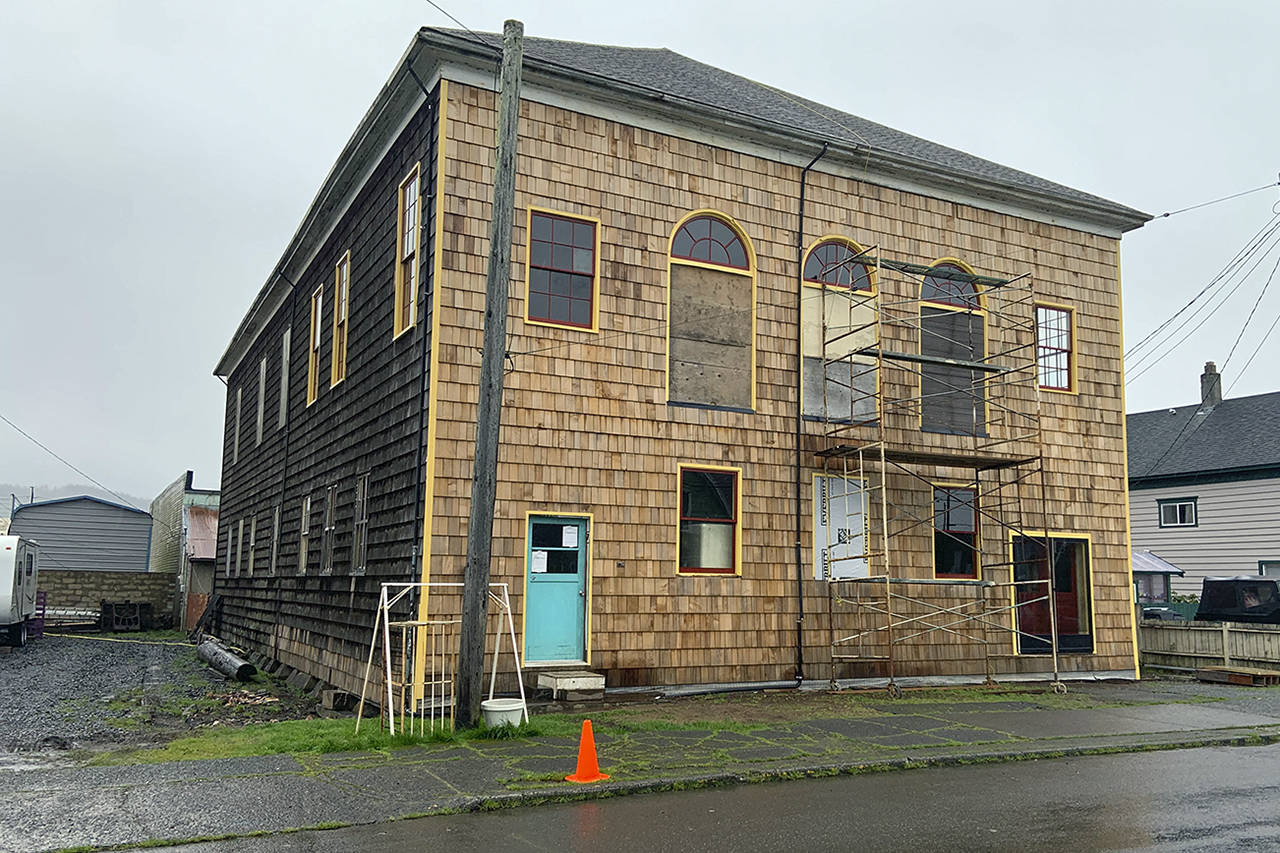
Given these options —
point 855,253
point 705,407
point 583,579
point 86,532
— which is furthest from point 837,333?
point 86,532

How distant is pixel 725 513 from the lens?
14688mm

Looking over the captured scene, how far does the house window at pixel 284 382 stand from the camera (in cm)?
2211

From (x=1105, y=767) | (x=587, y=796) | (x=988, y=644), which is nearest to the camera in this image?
(x=587, y=796)

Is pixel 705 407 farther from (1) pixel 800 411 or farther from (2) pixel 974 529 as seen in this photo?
(2) pixel 974 529

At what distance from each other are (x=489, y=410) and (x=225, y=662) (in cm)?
1151

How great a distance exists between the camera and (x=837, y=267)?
16.1 meters

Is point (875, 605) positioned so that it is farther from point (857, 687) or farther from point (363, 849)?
point (363, 849)

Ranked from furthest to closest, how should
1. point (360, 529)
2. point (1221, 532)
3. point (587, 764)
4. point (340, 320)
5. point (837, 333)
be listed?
point (1221, 532) → point (340, 320) → point (837, 333) → point (360, 529) → point (587, 764)

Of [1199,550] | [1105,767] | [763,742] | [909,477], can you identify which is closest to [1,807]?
[763,742]

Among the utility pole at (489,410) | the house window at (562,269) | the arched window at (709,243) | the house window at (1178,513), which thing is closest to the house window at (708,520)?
the house window at (562,269)

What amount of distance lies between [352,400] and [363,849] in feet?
35.4

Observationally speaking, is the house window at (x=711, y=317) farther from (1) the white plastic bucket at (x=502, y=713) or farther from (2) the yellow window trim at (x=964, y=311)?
(1) the white plastic bucket at (x=502, y=713)

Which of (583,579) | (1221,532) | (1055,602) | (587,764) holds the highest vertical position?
(1221,532)

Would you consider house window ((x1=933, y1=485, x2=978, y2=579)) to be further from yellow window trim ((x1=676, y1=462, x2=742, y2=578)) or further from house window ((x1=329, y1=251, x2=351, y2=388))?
house window ((x1=329, y1=251, x2=351, y2=388))
